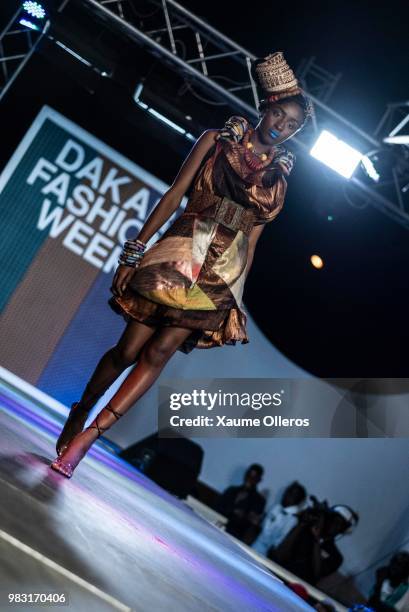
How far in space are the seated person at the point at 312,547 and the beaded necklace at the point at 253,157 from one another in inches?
180

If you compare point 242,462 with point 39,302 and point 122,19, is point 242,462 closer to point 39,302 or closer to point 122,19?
A: point 39,302

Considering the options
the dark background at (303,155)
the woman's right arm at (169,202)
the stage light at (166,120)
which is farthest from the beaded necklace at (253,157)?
the stage light at (166,120)

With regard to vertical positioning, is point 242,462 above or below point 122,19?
below

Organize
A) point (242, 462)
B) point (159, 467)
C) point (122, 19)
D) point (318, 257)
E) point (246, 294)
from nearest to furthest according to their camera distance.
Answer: point (122, 19) → point (159, 467) → point (318, 257) → point (246, 294) → point (242, 462)

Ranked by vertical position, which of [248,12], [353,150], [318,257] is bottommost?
[318,257]

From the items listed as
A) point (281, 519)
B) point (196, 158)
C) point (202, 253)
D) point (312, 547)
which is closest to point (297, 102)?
point (196, 158)

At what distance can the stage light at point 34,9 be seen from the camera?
6.46m

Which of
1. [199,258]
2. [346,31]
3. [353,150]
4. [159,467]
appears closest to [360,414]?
[159,467]

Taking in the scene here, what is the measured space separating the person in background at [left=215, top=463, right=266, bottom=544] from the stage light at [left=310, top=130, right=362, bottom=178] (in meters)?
3.22

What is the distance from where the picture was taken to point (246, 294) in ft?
26.6

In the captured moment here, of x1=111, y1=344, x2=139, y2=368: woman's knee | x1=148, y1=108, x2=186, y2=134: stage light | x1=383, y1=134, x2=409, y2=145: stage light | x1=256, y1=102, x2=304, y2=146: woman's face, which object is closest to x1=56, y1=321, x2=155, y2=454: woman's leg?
x1=111, y1=344, x2=139, y2=368: woman's knee

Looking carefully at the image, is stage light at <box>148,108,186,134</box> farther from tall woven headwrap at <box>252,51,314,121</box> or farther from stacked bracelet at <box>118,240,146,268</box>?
stacked bracelet at <box>118,240,146,268</box>

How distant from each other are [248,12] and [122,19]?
3.38ft

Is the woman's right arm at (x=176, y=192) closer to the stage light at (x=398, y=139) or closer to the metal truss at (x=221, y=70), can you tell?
the metal truss at (x=221, y=70)
